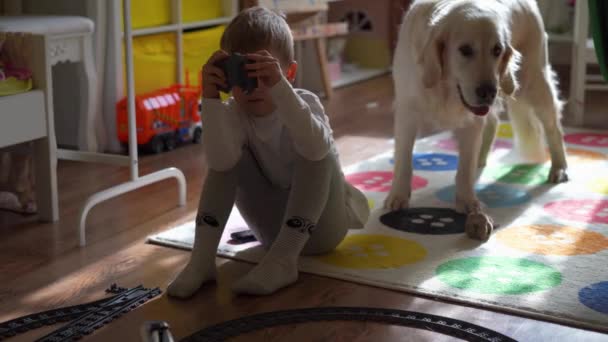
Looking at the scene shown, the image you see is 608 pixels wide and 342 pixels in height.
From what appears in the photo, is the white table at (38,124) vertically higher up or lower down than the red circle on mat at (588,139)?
higher up

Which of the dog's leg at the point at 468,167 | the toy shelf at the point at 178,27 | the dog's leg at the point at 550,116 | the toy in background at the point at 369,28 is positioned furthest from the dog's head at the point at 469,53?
the toy in background at the point at 369,28

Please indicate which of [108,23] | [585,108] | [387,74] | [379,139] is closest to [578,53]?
[585,108]

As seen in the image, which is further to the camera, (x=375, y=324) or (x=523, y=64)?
(x=523, y=64)

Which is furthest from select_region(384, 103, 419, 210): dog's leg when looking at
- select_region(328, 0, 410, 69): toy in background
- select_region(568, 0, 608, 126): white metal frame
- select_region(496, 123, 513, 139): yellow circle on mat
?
select_region(328, 0, 410, 69): toy in background

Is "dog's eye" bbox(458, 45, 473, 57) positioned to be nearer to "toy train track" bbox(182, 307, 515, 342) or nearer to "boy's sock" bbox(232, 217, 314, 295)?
"boy's sock" bbox(232, 217, 314, 295)

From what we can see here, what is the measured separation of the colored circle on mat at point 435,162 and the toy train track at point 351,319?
115 cm

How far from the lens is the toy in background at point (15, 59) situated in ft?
6.68

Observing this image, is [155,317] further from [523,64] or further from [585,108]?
[585,108]

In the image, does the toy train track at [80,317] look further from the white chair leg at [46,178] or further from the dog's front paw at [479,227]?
the dog's front paw at [479,227]

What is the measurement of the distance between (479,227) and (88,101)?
1.36 metres

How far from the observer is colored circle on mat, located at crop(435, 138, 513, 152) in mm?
2860

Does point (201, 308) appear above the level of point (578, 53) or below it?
below

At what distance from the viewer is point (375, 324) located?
4.77ft

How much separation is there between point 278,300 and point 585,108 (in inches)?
96.0
